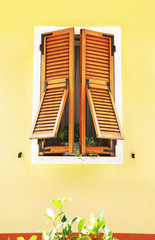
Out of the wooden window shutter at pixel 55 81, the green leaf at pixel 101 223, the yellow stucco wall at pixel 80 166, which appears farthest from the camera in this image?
the yellow stucco wall at pixel 80 166

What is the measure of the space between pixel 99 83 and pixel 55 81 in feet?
1.38

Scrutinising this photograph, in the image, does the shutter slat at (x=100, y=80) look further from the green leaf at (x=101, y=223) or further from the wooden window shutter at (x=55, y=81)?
the green leaf at (x=101, y=223)

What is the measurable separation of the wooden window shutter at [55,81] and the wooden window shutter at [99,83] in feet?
Answer: 0.34

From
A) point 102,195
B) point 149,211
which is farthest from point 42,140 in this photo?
point 149,211

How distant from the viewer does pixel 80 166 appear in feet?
8.96

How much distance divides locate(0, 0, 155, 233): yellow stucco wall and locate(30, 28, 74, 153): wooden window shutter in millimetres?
225

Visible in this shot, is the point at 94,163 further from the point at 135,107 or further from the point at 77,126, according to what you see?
the point at 135,107

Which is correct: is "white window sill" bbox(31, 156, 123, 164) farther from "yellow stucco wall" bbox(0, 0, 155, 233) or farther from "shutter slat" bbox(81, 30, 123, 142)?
"shutter slat" bbox(81, 30, 123, 142)

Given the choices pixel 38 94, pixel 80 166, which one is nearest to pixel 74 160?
pixel 80 166

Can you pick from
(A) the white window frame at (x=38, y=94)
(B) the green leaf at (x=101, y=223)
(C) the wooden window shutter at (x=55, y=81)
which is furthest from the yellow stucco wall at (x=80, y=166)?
(B) the green leaf at (x=101, y=223)

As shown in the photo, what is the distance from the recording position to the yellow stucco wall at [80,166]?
268cm

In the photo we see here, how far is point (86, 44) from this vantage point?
2.67 metres

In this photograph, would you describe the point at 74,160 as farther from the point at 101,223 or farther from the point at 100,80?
the point at 101,223

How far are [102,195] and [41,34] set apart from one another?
1.69 meters
